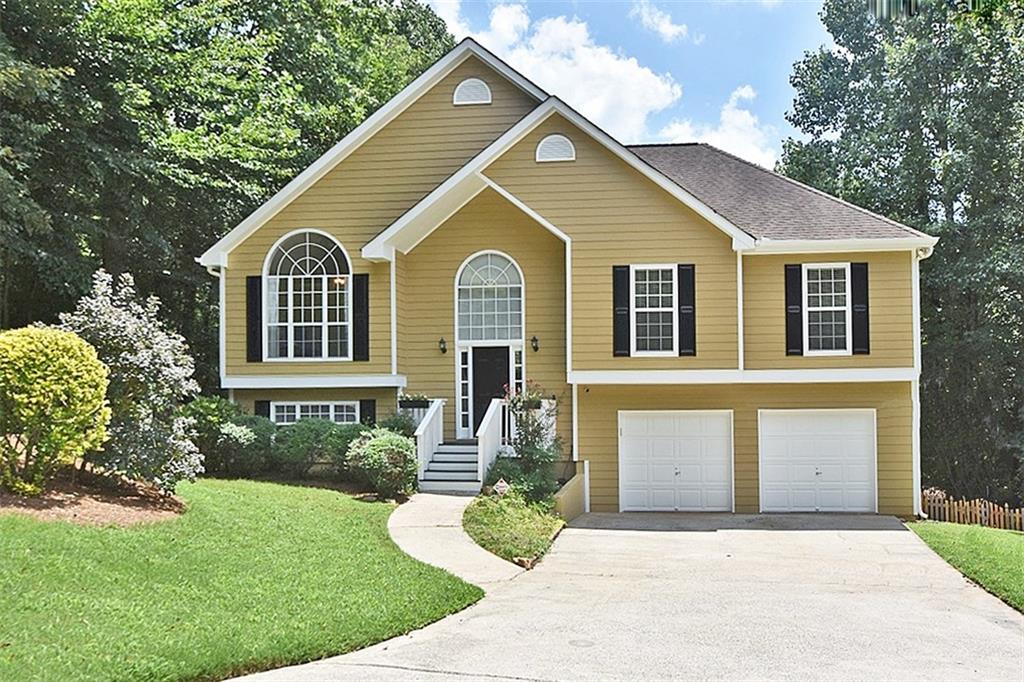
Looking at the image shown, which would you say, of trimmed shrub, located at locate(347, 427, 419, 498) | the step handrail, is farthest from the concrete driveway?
trimmed shrub, located at locate(347, 427, 419, 498)

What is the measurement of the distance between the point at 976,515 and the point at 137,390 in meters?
16.2

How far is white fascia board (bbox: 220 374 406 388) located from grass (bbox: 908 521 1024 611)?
31.9 feet

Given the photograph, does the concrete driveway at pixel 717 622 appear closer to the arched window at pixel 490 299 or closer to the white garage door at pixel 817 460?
the white garage door at pixel 817 460

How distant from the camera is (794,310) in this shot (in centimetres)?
1948

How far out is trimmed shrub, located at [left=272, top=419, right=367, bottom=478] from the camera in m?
18.2

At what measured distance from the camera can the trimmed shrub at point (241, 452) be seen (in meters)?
18.4

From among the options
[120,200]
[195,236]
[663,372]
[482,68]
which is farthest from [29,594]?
[195,236]

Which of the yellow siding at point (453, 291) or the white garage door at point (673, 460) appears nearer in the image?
the white garage door at point (673, 460)

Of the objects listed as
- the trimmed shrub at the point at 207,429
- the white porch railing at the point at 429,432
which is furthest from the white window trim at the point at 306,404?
the trimmed shrub at the point at 207,429

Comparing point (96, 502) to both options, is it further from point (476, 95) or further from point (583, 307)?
point (476, 95)

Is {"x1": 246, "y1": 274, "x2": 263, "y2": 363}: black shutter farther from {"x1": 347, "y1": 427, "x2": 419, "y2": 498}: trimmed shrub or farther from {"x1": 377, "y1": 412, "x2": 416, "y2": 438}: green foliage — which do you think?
{"x1": 347, "y1": 427, "x2": 419, "y2": 498}: trimmed shrub

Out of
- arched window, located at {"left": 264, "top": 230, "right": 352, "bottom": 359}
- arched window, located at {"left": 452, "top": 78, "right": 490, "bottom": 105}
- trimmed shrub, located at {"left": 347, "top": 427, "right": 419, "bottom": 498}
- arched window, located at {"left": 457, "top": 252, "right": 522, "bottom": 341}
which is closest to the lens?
trimmed shrub, located at {"left": 347, "top": 427, "right": 419, "bottom": 498}

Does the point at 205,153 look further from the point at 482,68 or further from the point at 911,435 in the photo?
the point at 911,435

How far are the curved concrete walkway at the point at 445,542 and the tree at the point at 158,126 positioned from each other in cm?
920
